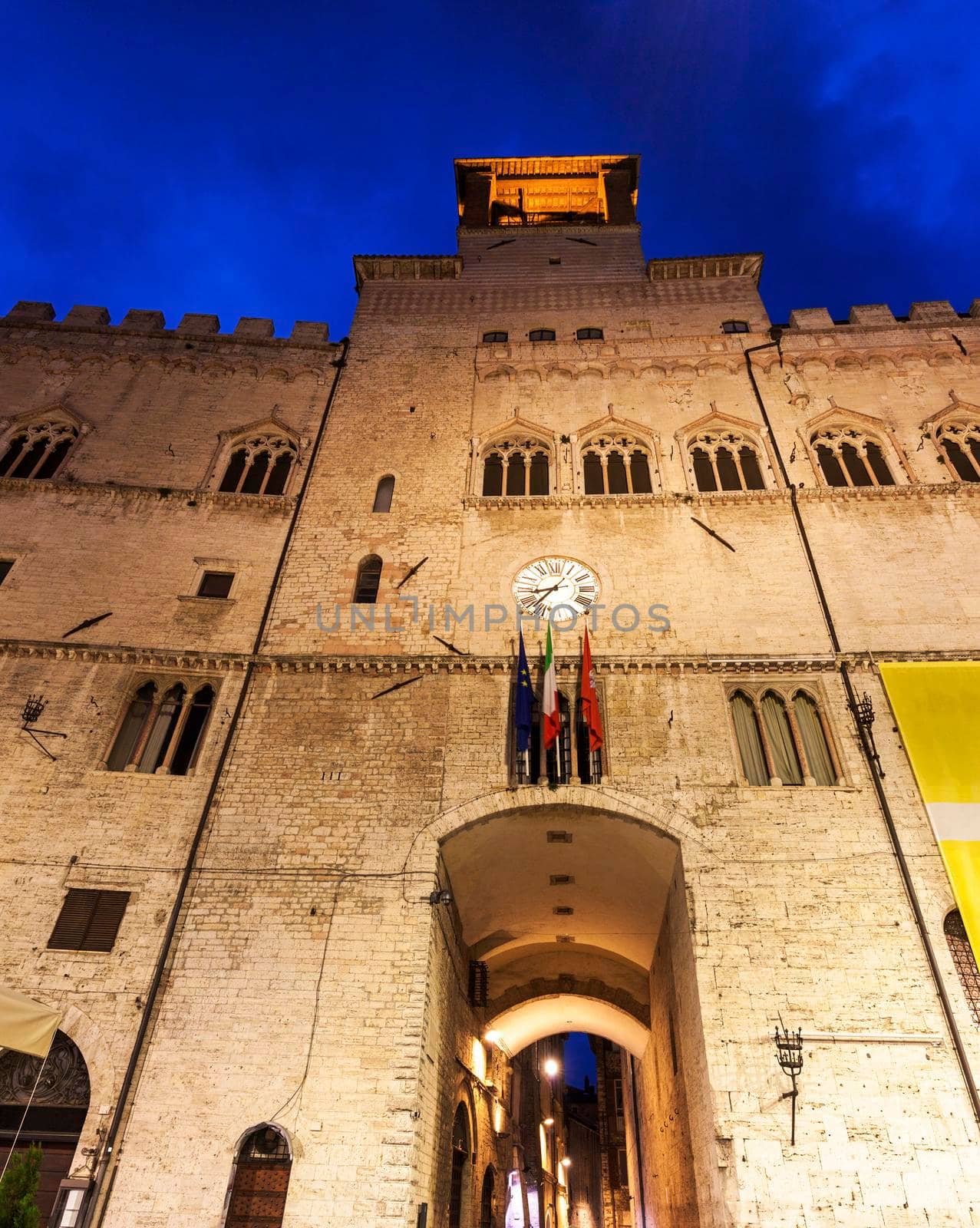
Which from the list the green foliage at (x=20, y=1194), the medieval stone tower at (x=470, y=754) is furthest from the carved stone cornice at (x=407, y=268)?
the green foliage at (x=20, y=1194)

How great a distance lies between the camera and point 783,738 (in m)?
11.1

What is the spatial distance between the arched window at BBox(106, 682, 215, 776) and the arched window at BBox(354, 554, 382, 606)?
9.54 feet

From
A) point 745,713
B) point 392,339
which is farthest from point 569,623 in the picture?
point 392,339

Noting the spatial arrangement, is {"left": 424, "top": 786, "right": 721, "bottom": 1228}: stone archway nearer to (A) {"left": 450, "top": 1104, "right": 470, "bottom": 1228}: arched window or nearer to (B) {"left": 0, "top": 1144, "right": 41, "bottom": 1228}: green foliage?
(A) {"left": 450, "top": 1104, "right": 470, "bottom": 1228}: arched window

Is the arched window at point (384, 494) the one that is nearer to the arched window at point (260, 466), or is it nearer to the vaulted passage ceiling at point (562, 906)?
the arched window at point (260, 466)

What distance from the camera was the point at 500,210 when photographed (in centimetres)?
2641

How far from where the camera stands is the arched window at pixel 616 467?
14.9 m

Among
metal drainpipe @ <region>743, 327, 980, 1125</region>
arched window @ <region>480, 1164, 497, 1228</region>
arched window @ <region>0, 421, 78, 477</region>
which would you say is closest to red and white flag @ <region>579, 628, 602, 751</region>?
metal drainpipe @ <region>743, 327, 980, 1125</region>

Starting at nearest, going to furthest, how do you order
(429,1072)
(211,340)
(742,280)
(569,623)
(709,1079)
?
(709,1079), (429,1072), (569,623), (211,340), (742,280)

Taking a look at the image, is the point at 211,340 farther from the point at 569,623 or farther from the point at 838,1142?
the point at 838,1142

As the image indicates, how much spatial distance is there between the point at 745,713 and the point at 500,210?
72.1 feet

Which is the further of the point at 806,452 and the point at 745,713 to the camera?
the point at 806,452

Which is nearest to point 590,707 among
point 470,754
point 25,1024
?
point 470,754

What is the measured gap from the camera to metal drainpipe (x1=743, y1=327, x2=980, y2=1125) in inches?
332
